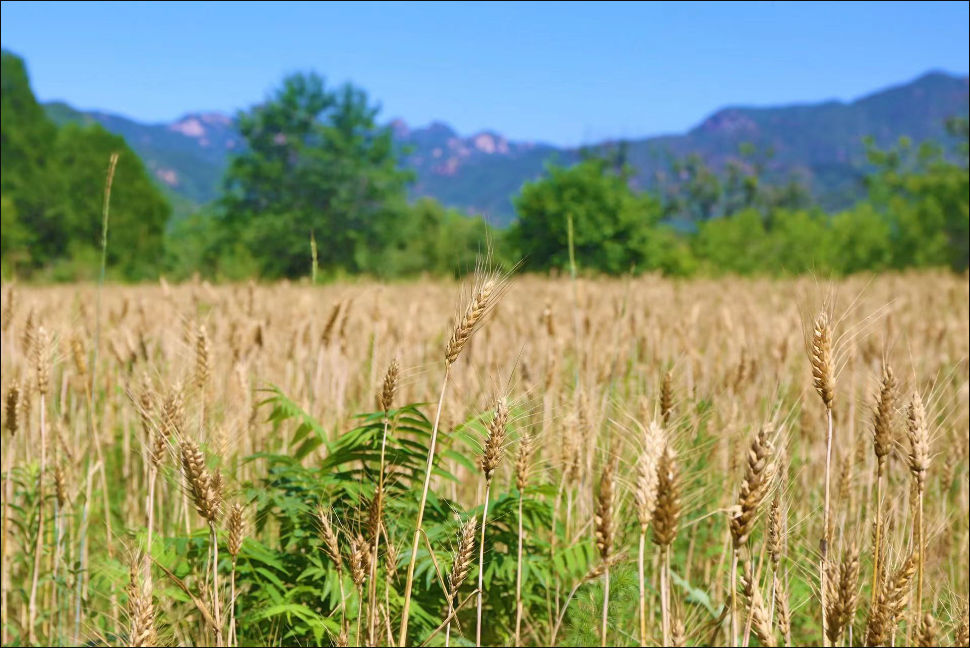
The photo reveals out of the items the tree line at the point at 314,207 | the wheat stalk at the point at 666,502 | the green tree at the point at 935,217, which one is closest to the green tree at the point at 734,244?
the tree line at the point at 314,207

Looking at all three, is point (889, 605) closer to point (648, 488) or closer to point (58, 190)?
point (648, 488)

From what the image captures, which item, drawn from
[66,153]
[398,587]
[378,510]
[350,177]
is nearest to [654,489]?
[378,510]

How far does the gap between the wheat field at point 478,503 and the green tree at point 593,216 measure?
20.6 m

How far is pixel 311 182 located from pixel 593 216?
16920 mm

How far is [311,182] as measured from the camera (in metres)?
36.8

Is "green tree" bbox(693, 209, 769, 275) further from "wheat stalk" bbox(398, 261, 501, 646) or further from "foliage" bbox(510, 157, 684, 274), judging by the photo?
"wheat stalk" bbox(398, 261, 501, 646)

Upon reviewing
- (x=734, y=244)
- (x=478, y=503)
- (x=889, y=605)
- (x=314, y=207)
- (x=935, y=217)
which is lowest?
(x=478, y=503)

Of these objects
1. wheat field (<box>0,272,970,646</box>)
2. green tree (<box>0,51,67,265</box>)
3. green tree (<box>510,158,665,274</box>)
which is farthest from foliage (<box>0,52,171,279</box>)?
wheat field (<box>0,272,970,646</box>)

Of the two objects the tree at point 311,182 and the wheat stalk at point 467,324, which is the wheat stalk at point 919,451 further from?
the tree at point 311,182

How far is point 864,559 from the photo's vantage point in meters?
1.96

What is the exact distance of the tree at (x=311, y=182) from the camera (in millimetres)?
34750

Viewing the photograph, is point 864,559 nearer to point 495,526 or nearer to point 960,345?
point 495,526

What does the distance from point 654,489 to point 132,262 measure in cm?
4160

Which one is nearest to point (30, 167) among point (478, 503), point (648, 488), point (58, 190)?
point (58, 190)
